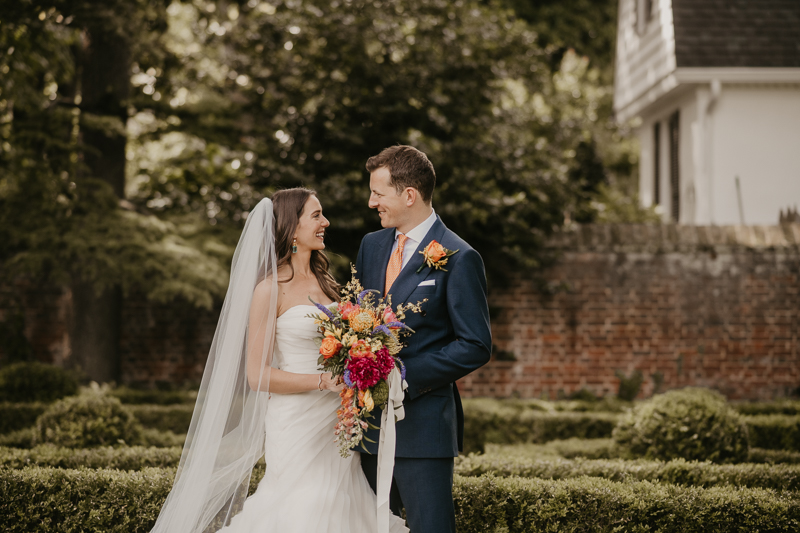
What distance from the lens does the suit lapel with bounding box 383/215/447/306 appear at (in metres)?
3.23

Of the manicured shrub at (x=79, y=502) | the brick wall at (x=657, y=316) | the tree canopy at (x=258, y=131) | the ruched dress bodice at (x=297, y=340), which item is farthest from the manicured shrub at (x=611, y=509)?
the brick wall at (x=657, y=316)

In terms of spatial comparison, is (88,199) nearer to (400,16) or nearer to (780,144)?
(400,16)

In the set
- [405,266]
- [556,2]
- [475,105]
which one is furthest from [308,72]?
[556,2]

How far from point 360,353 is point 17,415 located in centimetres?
577

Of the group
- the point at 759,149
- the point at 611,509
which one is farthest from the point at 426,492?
the point at 759,149

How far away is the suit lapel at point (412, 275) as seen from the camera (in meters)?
3.23

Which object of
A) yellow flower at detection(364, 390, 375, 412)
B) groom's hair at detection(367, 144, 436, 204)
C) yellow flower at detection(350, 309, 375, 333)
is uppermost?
groom's hair at detection(367, 144, 436, 204)

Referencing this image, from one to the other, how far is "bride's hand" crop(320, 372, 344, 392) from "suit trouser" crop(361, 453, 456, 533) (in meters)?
0.43

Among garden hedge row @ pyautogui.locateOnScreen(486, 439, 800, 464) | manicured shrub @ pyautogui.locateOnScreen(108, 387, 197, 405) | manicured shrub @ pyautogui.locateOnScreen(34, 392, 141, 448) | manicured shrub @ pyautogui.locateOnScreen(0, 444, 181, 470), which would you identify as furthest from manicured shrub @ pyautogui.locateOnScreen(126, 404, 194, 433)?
garden hedge row @ pyautogui.locateOnScreen(486, 439, 800, 464)

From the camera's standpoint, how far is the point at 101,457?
5.03 meters

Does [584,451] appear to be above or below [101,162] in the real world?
below

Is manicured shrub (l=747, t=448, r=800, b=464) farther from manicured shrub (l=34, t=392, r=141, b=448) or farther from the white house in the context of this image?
the white house

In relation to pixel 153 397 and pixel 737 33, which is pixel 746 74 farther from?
pixel 153 397

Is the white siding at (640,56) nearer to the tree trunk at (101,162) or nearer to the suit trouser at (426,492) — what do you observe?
the tree trunk at (101,162)
